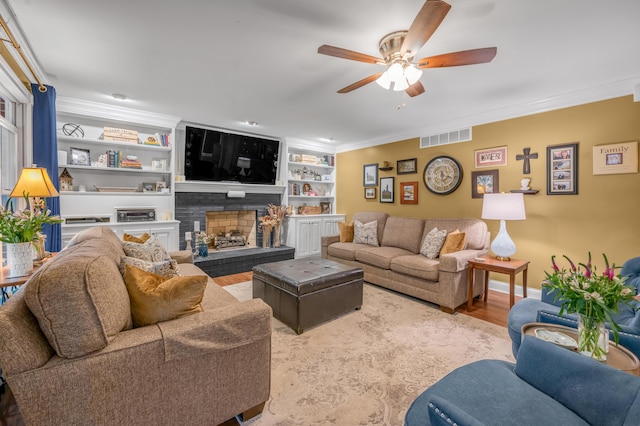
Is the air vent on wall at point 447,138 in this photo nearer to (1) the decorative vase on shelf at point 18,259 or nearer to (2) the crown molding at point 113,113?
(2) the crown molding at point 113,113

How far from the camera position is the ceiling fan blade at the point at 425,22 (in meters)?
1.42

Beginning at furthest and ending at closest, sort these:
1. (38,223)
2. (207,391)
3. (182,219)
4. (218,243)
→ (218,243) < (182,219) < (38,223) < (207,391)

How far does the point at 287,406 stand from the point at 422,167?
4.14 m

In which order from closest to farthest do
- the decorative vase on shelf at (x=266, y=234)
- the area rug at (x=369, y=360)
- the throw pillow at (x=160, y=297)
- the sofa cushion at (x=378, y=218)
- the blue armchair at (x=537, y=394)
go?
1. the blue armchair at (x=537, y=394)
2. the throw pillow at (x=160, y=297)
3. the area rug at (x=369, y=360)
4. the sofa cushion at (x=378, y=218)
5. the decorative vase on shelf at (x=266, y=234)

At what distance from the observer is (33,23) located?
1996 millimetres

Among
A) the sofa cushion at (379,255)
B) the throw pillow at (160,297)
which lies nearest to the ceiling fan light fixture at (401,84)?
the throw pillow at (160,297)

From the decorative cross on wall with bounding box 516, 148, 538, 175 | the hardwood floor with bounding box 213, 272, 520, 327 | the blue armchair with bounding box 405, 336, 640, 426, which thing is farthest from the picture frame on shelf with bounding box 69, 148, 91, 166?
the decorative cross on wall with bounding box 516, 148, 538, 175

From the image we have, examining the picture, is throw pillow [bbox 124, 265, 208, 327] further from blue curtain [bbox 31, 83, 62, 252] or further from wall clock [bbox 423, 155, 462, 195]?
wall clock [bbox 423, 155, 462, 195]

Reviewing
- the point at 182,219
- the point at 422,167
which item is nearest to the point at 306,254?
the point at 182,219

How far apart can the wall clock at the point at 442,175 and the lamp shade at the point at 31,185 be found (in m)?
4.68

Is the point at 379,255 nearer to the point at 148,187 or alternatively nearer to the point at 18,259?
the point at 18,259

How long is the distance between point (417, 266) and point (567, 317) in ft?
5.46

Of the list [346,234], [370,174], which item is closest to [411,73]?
[346,234]

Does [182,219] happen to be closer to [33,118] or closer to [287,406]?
[33,118]
